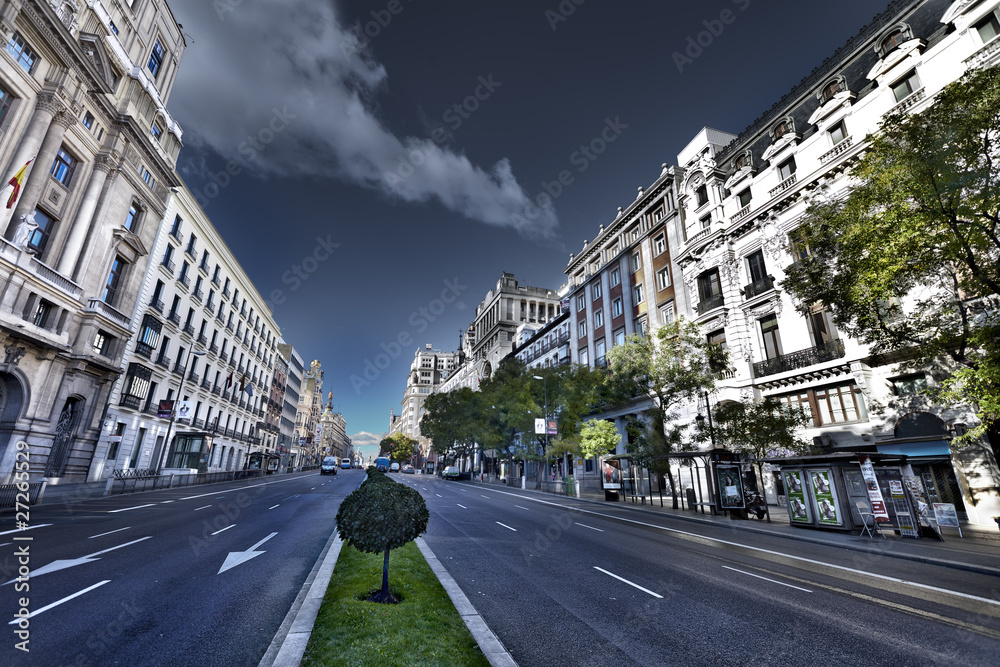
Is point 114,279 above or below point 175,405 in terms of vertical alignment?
above

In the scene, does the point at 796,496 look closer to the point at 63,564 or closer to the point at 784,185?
the point at 784,185

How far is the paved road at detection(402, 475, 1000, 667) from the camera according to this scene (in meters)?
5.72

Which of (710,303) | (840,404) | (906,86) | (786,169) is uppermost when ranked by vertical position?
(906,86)

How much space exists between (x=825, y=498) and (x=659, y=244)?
25910mm

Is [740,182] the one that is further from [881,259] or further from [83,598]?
[83,598]

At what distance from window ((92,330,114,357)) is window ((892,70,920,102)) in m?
49.2

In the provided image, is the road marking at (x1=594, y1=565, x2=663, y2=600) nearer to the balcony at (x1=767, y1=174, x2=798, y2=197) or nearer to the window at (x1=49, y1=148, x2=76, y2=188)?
the balcony at (x1=767, y1=174, x2=798, y2=197)

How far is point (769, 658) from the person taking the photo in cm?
551

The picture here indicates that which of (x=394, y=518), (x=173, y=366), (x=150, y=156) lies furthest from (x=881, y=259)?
(x=173, y=366)

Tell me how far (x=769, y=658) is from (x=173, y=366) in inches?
1804

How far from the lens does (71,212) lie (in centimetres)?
2617

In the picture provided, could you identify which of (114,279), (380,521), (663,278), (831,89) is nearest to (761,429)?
(663,278)

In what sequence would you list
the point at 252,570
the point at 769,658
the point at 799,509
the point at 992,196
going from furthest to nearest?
the point at 799,509 → the point at 992,196 → the point at 252,570 → the point at 769,658

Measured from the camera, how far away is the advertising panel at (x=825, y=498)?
1745 centimetres
